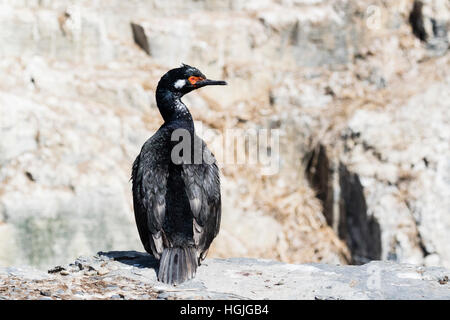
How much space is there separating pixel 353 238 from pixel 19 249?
149 inches

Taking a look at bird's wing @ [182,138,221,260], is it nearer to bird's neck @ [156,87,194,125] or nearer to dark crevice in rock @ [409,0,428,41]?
bird's neck @ [156,87,194,125]

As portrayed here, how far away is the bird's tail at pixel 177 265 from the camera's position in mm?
4414

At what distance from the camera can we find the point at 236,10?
31.1ft

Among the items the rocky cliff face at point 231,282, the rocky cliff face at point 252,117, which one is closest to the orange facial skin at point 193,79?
the rocky cliff face at point 231,282

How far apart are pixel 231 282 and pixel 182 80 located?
5.67 feet

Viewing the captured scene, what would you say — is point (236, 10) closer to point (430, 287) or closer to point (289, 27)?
point (289, 27)

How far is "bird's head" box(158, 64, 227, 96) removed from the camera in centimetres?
544

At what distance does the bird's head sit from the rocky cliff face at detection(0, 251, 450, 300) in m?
1.34

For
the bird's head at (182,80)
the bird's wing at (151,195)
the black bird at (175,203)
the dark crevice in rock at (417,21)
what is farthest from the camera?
the dark crevice in rock at (417,21)

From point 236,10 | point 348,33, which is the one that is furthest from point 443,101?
point 236,10

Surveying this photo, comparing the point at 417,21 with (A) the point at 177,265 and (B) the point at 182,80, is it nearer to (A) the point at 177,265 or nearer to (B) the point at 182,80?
(B) the point at 182,80

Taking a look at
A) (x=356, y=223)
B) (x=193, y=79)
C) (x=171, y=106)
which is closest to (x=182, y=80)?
(x=193, y=79)

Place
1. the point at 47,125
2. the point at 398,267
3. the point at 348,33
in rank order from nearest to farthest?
1. the point at 398,267
2. the point at 47,125
3. the point at 348,33

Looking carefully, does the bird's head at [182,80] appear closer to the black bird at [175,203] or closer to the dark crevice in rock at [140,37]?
the black bird at [175,203]
